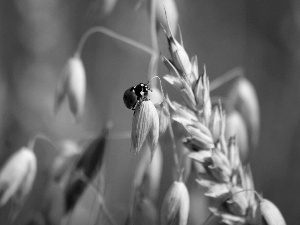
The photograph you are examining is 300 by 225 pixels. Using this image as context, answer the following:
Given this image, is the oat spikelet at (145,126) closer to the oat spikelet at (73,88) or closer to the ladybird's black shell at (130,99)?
the ladybird's black shell at (130,99)

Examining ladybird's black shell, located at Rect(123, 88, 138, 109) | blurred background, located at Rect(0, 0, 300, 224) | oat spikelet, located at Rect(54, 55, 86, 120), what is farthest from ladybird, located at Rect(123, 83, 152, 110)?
blurred background, located at Rect(0, 0, 300, 224)

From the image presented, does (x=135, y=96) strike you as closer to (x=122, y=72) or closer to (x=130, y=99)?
(x=130, y=99)

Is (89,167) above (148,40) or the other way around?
the other way around

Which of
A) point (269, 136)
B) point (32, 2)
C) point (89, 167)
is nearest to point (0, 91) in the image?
point (32, 2)

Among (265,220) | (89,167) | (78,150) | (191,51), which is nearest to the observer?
(265,220)

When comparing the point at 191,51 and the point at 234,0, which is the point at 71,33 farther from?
the point at 234,0

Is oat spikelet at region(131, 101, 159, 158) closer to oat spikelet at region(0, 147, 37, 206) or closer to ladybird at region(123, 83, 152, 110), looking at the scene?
ladybird at region(123, 83, 152, 110)

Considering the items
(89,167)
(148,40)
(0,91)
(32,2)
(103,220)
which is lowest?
(103,220)
